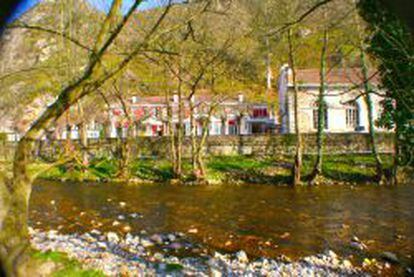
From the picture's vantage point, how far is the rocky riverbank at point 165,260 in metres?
7.45

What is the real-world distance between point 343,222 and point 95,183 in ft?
49.4

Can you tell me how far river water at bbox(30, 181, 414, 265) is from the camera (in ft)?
33.0

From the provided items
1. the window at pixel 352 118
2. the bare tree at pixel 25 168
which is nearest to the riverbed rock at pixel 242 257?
the bare tree at pixel 25 168

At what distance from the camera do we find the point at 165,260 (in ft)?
27.8

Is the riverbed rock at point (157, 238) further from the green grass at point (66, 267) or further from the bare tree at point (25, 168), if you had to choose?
the bare tree at point (25, 168)

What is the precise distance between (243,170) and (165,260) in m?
16.0

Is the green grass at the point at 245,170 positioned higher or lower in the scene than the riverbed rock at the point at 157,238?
higher

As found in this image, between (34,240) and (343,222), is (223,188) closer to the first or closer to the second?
(343,222)

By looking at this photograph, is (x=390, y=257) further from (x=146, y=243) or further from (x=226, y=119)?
(x=226, y=119)

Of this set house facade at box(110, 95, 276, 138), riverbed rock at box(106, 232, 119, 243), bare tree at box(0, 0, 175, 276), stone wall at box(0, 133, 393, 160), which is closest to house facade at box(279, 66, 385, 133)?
stone wall at box(0, 133, 393, 160)

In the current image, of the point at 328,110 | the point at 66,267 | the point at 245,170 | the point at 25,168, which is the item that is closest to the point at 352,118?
the point at 328,110

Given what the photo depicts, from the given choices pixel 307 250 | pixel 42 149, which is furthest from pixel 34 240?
pixel 42 149

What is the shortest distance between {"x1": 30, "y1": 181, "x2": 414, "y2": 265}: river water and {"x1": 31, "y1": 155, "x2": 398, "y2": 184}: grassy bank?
2.15m

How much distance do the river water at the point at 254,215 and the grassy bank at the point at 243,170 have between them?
215 cm
